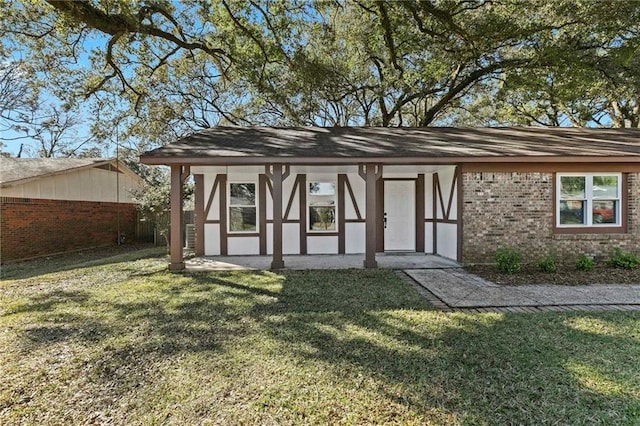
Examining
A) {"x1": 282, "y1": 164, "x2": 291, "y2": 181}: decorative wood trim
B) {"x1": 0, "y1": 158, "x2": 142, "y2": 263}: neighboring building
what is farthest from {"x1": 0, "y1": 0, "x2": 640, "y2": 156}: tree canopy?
{"x1": 282, "y1": 164, "x2": 291, "y2": 181}: decorative wood trim

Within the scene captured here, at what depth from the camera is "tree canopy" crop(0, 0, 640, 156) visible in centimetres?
973

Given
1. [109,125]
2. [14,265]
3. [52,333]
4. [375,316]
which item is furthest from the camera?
[109,125]

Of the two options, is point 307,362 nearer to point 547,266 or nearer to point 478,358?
point 478,358

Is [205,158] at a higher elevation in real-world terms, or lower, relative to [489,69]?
lower

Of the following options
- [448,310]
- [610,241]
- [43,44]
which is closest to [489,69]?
[610,241]

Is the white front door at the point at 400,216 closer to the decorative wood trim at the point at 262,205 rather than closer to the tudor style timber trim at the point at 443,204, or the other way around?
the tudor style timber trim at the point at 443,204

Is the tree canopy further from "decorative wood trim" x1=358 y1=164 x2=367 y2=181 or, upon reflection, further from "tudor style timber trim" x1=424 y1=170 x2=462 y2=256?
"decorative wood trim" x1=358 y1=164 x2=367 y2=181

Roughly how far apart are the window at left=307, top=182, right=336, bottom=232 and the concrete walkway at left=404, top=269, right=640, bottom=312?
3982mm

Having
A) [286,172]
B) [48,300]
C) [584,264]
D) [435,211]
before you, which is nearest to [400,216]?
[435,211]

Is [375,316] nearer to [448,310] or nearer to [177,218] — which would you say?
[448,310]

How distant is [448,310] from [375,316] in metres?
1.10

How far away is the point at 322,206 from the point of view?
10.3 metres

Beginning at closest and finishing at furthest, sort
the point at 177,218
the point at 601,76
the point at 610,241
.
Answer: the point at 177,218, the point at 610,241, the point at 601,76

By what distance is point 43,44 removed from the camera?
1042cm
